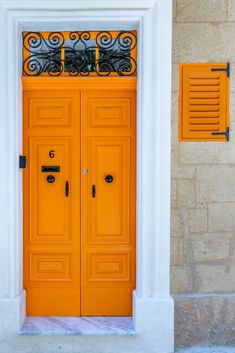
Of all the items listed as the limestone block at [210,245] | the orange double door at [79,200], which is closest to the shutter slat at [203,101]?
the orange double door at [79,200]

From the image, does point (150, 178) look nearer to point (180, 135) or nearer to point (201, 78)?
point (180, 135)

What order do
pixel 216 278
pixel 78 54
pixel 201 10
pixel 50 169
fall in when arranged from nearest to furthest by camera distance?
pixel 201 10 < pixel 216 278 < pixel 78 54 < pixel 50 169

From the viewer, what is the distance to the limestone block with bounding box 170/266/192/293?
4066mm

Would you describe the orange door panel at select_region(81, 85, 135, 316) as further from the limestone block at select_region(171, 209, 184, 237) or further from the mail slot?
the limestone block at select_region(171, 209, 184, 237)

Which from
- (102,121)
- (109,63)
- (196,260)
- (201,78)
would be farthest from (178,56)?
(196,260)

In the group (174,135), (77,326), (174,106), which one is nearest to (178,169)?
(174,135)

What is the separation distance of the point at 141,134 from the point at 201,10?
4.50 ft

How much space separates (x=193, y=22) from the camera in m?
3.98

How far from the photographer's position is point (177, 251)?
407 centimetres

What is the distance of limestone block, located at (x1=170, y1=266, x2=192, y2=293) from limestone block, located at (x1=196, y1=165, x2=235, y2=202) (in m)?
0.73

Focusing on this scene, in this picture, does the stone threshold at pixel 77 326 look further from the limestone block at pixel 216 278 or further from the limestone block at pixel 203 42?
the limestone block at pixel 203 42

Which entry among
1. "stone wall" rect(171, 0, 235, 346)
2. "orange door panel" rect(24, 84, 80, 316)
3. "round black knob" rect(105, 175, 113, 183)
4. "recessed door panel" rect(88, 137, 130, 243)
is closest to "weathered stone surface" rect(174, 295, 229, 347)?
"stone wall" rect(171, 0, 235, 346)

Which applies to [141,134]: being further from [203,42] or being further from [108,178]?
[203,42]

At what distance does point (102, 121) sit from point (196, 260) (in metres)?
1.76
